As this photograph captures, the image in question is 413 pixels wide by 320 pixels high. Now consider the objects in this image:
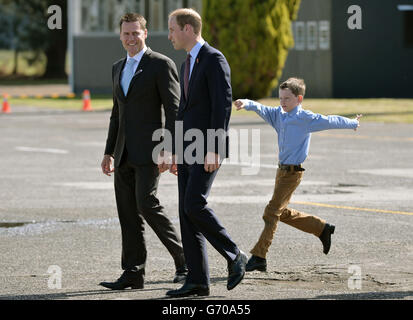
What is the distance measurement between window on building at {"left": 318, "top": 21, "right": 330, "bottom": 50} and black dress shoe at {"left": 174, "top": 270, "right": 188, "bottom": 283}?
33496 millimetres

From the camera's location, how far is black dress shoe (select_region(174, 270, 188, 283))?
8.59 m

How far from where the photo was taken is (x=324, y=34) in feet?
137

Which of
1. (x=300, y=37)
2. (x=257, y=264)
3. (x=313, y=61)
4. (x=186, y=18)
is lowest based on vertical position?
(x=257, y=264)

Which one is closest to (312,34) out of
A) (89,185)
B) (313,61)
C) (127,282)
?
(313,61)

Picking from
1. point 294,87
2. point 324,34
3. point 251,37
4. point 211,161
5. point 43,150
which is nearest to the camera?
point 211,161

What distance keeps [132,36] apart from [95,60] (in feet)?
130

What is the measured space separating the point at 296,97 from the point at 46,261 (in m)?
2.53

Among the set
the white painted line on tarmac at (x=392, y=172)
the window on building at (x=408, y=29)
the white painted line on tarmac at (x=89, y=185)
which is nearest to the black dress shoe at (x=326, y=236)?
the white painted line on tarmac at (x=89, y=185)

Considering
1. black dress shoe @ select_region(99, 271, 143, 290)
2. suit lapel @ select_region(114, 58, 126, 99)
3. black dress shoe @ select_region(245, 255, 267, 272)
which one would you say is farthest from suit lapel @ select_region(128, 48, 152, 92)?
black dress shoe @ select_region(245, 255, 267, 272)

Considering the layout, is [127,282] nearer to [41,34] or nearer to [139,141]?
[139,141]

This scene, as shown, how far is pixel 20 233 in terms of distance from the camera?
1142 centimetres

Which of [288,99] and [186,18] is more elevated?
[186,18]

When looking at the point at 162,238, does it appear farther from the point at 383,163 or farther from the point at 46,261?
the point at 383,163
